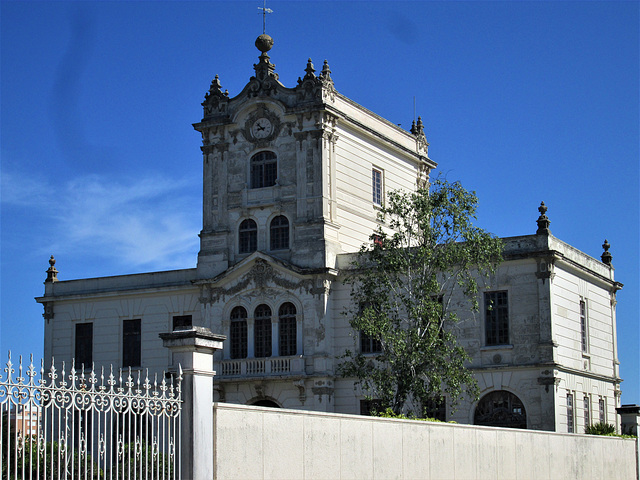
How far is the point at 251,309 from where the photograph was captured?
40.4m

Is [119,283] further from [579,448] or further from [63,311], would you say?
[579,448]

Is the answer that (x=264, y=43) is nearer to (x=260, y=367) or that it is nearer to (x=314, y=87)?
(x=314, y=87)

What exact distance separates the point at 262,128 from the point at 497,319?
12.6m

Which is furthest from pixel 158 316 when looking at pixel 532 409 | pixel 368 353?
pixel 532 409

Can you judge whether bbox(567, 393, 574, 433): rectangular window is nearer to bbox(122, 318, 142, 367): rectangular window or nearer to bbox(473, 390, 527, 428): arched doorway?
bbox(473, 390, 527, 428): arched doorway

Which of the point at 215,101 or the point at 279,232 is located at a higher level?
the point at 215,101

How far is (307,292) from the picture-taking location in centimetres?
3953

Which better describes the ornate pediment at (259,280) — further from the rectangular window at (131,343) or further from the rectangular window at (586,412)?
the rectangular window at (586,412)

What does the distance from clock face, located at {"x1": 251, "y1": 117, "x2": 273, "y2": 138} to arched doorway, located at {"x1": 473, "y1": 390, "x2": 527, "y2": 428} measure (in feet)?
45.9

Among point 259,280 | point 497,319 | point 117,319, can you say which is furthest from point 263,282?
point 497,319

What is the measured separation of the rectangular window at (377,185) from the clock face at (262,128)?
509 cm

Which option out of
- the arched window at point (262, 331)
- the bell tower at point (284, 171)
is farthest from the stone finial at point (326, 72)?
the arched window at point (262, 331)

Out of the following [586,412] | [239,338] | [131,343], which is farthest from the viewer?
[131,343]

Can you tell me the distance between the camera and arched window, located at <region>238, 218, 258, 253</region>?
1634 inches
